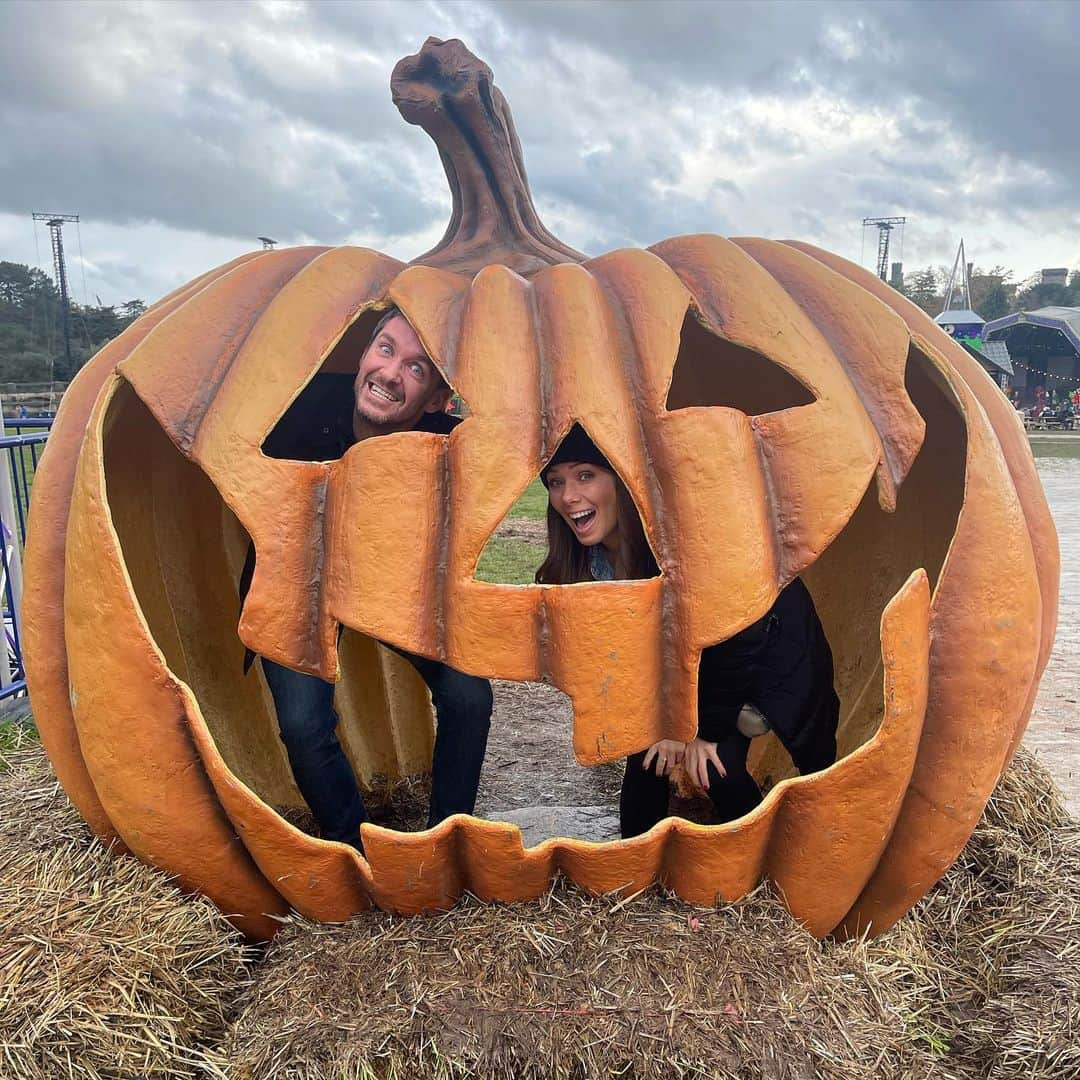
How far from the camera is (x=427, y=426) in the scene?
A: 2713mm

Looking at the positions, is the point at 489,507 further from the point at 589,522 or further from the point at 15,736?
the point at 15,736

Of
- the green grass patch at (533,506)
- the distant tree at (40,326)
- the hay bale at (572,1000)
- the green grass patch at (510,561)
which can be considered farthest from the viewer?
the distant tree at (40,326)

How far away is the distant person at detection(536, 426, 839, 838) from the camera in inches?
96.4

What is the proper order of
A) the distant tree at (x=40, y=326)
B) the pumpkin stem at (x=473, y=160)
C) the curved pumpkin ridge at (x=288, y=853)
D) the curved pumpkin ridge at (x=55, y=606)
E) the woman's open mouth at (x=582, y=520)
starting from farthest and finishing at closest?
the distant tree at (x=40, y=326) < the pumpkin stem at (x=473, y=160) < the woman's open mouth at (x=582, y=520) < the curved pumpkin ridge at (x=55, y=606) < the curved pumpkin ridge at (x=288, y=853)

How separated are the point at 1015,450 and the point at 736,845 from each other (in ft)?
4.15

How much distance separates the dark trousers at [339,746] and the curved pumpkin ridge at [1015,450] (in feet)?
4.51

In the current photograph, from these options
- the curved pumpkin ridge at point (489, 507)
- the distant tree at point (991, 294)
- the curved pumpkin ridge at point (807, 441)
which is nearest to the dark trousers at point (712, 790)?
the curved pumpkin ridge at point (807, 441)

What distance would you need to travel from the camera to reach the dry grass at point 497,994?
1.83 m

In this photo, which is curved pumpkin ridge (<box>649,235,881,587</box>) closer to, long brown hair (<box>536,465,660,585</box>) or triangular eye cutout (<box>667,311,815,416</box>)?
long brown hair (<box>536,465,660,585</box>)

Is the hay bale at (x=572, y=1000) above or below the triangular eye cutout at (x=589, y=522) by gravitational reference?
below

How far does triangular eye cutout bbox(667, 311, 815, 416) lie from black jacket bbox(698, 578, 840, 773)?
94 centimetres

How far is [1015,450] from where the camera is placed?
2.41 metres

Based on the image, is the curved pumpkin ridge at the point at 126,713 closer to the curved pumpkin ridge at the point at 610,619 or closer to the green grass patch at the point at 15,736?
the curved pumpkin ridge at the point at 610,619

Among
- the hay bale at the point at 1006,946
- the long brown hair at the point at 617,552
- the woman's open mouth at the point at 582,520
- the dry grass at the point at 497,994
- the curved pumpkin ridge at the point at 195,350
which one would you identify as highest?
the curved pumpkin ridge at the point at 195,350
